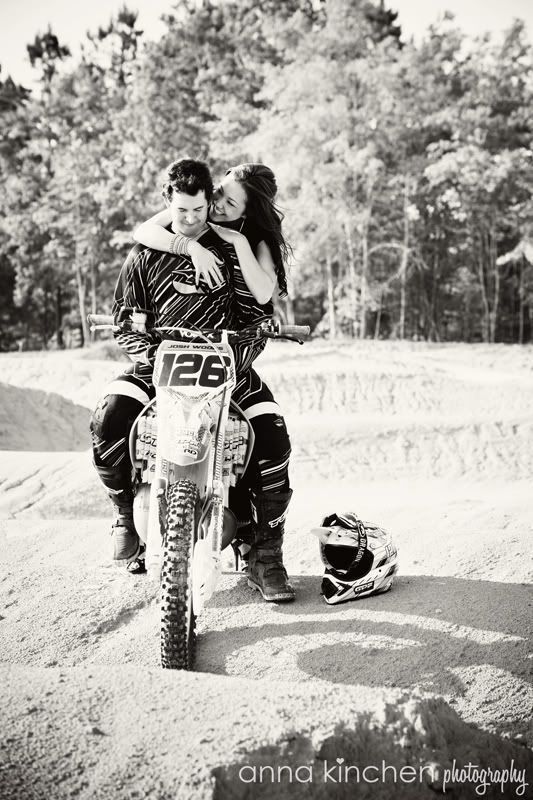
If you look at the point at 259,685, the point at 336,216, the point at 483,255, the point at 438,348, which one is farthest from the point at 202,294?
the point at 483,255

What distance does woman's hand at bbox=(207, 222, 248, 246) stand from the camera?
349 cm

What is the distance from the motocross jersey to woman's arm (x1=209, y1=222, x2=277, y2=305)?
0.27 feet

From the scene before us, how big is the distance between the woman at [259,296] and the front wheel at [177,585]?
925mm

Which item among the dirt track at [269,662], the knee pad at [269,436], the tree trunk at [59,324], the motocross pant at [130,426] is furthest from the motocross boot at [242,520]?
the tree trunk at [59,324]

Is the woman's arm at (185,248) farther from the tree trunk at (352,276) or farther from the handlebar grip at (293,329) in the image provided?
the tree trunk at (352,276)

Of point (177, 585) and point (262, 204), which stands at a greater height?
point (262, 204)

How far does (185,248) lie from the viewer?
3424 millimetres

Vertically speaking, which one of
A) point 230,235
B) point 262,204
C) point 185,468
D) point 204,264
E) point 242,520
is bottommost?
point 242,520

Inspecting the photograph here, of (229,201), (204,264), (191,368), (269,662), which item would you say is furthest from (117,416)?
(269,662)

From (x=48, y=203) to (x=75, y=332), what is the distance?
14560mm

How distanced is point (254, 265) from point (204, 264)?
269mm

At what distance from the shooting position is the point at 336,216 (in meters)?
20.6

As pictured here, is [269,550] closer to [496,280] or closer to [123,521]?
[123,521]

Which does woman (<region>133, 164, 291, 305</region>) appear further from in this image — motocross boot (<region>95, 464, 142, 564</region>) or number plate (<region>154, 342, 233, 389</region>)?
motocross boot (<region>95, 464, 142, 564</region>)
